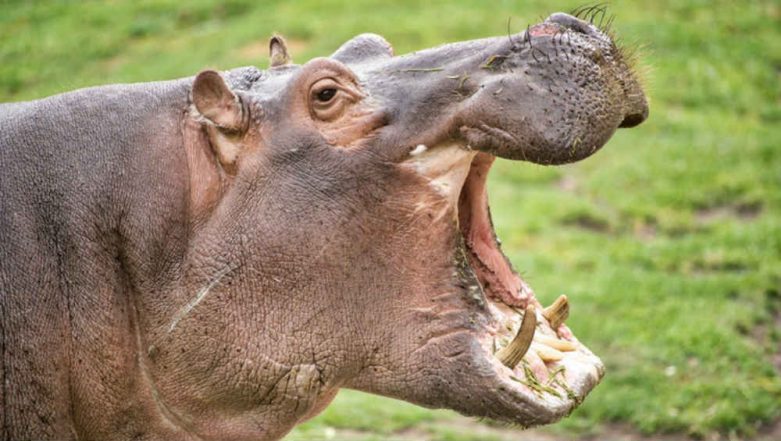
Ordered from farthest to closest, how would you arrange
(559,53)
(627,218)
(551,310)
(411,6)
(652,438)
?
(411,6), (627,218), (652,438), (551,310), (559,53)

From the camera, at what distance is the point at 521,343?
334 centimetres

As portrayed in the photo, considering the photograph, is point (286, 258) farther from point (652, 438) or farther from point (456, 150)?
point (652, 438)

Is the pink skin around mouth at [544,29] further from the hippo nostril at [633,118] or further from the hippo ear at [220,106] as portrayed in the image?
the hippo ear at [220,106]

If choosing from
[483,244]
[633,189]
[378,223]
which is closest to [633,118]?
[483,244]

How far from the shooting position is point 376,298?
3.47 metres

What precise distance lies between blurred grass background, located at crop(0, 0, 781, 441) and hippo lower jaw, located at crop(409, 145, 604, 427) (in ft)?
2.30

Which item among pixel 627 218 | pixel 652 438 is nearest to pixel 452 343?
pixel 652 438

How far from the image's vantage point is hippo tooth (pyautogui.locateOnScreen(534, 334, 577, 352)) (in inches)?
145

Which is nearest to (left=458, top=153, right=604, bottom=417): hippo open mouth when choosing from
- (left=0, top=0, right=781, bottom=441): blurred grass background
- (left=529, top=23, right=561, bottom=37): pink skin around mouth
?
(left=529, top=23, right=561, bottom=37): pink skin around mouth

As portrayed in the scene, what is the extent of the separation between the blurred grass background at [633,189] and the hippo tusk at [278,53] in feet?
2.66

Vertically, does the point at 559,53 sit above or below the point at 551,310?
above

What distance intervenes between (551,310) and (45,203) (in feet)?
5.13

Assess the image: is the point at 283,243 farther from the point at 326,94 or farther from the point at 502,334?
the point at 502,334

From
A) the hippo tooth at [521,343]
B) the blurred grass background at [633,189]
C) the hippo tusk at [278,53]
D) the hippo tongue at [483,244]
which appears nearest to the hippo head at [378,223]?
the hippo tooth at [521,343]
